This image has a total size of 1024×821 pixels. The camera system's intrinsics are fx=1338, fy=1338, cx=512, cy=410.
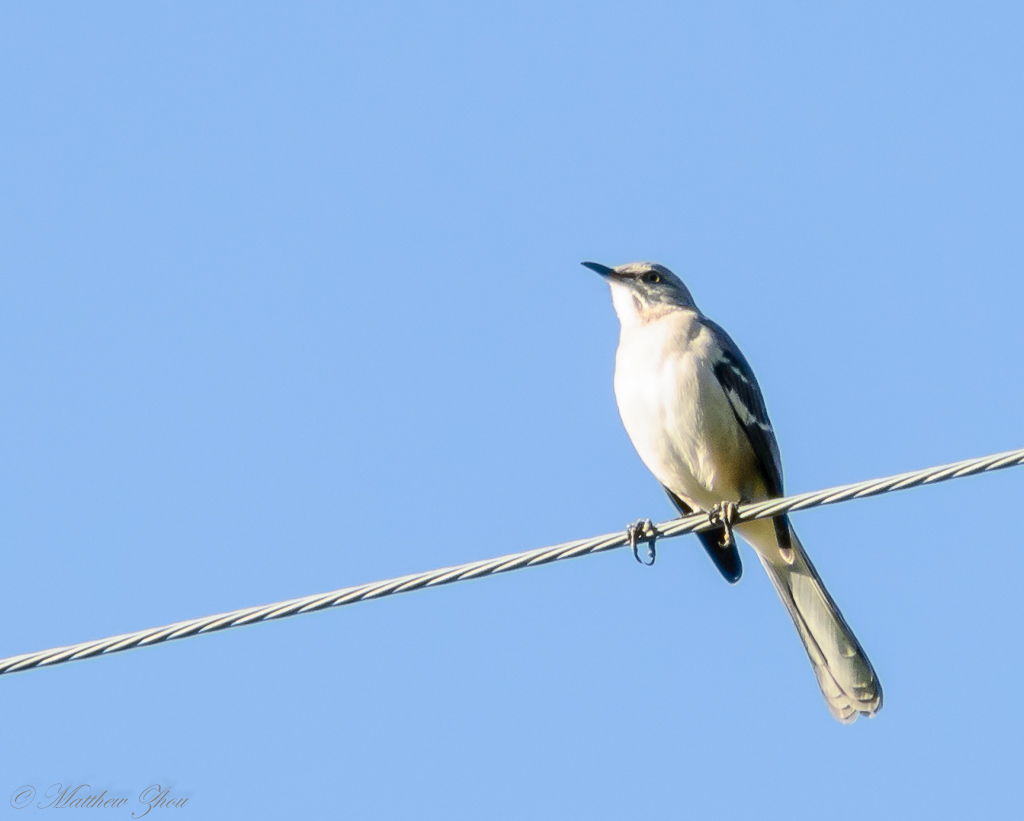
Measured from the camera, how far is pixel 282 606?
5105mm

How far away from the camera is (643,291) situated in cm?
923

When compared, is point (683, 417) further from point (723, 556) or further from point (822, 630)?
point (822, 630)

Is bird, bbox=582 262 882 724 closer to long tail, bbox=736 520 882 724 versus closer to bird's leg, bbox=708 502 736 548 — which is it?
long tail, bbox=736 520 882 724

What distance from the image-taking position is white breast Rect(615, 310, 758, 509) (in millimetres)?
7988

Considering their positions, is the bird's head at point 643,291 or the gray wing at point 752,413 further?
the bird's head at point 643,291

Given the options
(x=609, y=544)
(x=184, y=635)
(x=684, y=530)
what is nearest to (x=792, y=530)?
(x=684, y=530)

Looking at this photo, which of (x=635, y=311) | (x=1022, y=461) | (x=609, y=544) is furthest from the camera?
(x=635, y=311)

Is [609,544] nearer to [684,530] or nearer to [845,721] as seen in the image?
[684,530]

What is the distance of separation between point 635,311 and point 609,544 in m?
3.86

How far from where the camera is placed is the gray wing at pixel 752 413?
8.20 m

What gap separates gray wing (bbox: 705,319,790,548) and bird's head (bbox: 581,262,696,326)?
71 centimetres

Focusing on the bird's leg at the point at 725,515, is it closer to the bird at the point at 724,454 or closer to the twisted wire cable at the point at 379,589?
the bird at the point at 724,454

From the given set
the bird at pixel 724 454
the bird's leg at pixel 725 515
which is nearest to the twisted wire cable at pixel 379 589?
the bird's leg at pixel 725 515

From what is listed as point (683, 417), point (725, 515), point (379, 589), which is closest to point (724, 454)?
point (683, 417)
